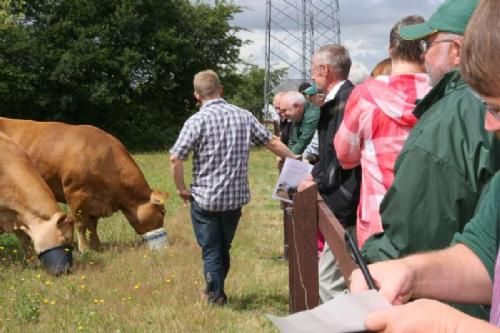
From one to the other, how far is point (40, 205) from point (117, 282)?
1536 millimetres

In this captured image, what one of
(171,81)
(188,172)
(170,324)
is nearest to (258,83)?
(171,81)

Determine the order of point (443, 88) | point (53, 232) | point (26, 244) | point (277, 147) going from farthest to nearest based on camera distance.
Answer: point (26, 244) < point (53, 232) < point (277, 147) < point (443, 88)

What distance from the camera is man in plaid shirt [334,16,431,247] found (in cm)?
361

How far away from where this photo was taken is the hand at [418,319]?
4.97 feet

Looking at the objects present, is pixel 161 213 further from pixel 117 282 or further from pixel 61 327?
pixel 61 327

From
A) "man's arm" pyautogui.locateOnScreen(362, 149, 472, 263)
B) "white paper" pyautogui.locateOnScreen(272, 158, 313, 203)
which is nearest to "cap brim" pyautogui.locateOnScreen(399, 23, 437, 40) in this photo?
"man's arm" pyautogui.locateOnScreen(362, 149, 472, 263)

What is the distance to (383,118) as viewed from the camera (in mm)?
3652

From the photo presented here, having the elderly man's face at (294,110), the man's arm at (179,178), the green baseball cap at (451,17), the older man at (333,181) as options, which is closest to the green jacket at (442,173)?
the green baseball cap at (451,17)

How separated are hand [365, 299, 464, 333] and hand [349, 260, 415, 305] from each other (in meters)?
0.29

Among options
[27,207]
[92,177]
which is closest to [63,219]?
[27,207]

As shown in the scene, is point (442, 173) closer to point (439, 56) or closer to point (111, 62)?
point (439, 56)

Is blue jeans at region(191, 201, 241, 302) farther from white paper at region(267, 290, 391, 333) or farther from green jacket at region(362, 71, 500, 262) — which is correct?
white paper at region(267, 290, 391, 333)

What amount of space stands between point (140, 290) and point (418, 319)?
5342 millimetres

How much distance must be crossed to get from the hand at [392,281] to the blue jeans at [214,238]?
13.0 ft
